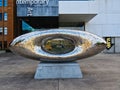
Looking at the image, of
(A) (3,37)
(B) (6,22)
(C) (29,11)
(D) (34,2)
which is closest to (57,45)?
(C) (29,11)

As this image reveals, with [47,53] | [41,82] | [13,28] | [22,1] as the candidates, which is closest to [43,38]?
[47,53]

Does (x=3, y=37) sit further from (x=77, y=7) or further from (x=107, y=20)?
(x=77, y=7)

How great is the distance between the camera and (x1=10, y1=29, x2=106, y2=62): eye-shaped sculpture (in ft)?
47.3

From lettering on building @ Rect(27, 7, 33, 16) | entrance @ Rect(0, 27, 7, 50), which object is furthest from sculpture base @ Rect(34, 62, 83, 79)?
entrance @ Rect(0, 27, 7, 50)

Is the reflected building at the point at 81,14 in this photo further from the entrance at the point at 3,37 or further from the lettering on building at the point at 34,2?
the entrance at the point at 3,37

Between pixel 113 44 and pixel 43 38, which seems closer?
pixel 43 38

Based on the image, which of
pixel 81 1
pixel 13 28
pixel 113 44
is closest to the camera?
pixel 81 1

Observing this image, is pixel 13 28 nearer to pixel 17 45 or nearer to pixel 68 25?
pixel 68 25

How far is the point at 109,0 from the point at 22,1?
40.8ft

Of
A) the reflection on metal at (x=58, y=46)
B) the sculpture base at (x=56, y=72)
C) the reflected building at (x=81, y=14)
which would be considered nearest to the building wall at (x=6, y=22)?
the reflected building at (x=81, y=14)

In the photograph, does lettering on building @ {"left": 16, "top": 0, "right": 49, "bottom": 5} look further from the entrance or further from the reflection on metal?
the entrance

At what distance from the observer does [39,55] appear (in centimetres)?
1444

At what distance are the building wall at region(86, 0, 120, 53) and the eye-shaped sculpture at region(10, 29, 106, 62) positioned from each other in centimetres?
2955

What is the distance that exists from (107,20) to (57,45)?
30.4 m
